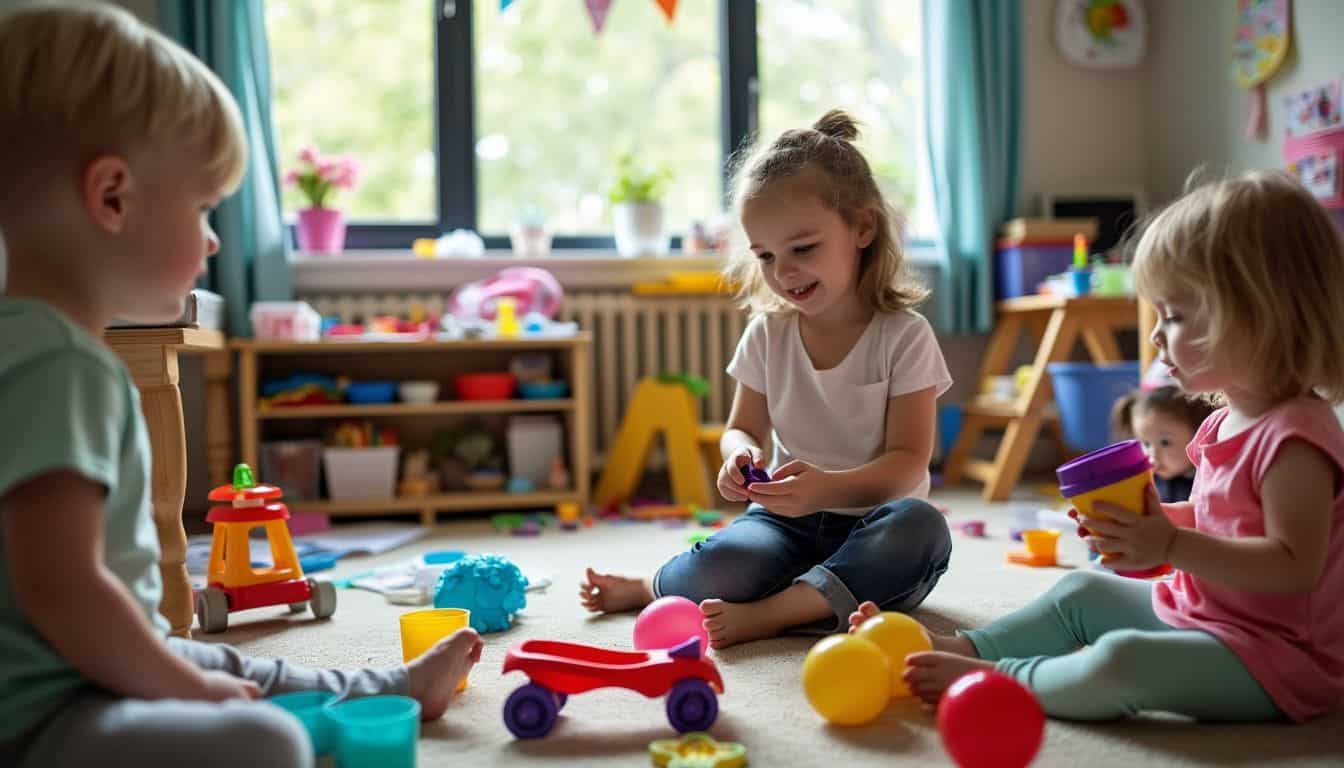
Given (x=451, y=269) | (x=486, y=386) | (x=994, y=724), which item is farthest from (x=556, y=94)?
(x=994, y=724)

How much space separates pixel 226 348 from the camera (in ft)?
9.49

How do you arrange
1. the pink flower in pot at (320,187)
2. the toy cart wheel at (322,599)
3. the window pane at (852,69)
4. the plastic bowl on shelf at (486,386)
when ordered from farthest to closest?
the window pane at (852,69) → the pink flower in pot at (320,187) → the plastic bowl on shelf at (486,386) → the toy cart wheel at (322,599)

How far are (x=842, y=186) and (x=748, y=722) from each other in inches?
31.6

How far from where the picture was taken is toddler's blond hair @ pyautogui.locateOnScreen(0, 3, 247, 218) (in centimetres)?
79

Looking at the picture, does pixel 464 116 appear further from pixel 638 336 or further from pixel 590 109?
pixel 638 336

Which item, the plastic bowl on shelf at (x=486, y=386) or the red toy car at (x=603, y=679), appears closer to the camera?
the red toy car at (x=603, y=679)

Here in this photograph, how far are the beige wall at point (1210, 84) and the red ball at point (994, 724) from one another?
235cm

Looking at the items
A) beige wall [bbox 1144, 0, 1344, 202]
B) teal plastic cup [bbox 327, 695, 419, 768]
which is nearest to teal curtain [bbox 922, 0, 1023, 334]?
beige wall [bbox 1144, 0, 1344, 202]

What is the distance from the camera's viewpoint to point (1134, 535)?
3.28 ft

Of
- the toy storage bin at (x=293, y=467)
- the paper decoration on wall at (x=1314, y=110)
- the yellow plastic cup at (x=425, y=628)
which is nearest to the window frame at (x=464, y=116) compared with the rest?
the toy storage bin at (x=293, y=467)

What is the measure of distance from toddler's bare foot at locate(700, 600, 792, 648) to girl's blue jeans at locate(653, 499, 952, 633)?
0.06m

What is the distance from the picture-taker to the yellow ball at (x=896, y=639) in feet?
3.76

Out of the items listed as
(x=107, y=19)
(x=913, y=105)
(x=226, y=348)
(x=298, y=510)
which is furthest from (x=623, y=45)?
(x=107, y=19)

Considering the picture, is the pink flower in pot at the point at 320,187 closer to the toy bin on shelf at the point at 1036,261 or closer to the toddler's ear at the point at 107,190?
the toy bin on shelf at the point at 1036,261
